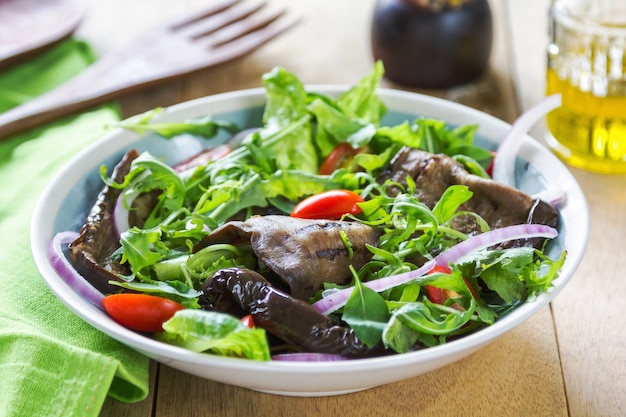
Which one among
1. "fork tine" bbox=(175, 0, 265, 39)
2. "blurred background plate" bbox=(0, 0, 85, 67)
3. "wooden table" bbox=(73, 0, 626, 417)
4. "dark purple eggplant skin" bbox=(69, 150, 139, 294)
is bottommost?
"wooden table" bbox=(73, 0, 626, 417)

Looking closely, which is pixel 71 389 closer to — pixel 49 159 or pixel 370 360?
pixel 370 360

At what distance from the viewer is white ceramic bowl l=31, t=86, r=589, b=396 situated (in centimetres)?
158

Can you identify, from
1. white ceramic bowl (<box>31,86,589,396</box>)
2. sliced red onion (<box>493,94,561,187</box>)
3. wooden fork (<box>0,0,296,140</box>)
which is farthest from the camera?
wooden fork (<box>0,0,296,140</box>)

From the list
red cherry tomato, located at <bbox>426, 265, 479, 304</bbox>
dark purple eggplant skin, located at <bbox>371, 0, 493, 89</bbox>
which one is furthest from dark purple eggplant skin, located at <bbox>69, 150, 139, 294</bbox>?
dark purple eggplant skin, located at <bbox>371, 0, 493, 89</bbox>

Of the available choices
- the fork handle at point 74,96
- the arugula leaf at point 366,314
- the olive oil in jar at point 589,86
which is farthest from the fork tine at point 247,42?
the arugula leaf at point 366,314

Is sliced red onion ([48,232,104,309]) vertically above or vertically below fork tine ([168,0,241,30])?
above

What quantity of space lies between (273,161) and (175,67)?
3.26 ft

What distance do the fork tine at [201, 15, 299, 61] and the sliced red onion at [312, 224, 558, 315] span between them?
1.65m

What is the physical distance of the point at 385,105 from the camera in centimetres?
259

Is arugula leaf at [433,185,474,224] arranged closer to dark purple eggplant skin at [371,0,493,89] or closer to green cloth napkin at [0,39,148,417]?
green cloth napkin at [0,39,148,417]

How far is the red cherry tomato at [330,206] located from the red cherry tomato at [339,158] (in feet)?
1.00

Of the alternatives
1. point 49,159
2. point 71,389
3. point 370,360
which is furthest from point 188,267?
point 49,159

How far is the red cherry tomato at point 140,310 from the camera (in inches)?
69.4

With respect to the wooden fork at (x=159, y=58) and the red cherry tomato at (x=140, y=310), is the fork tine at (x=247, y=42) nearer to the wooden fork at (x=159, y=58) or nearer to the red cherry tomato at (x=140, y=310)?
the wooden fork at (x=159, y=58)
